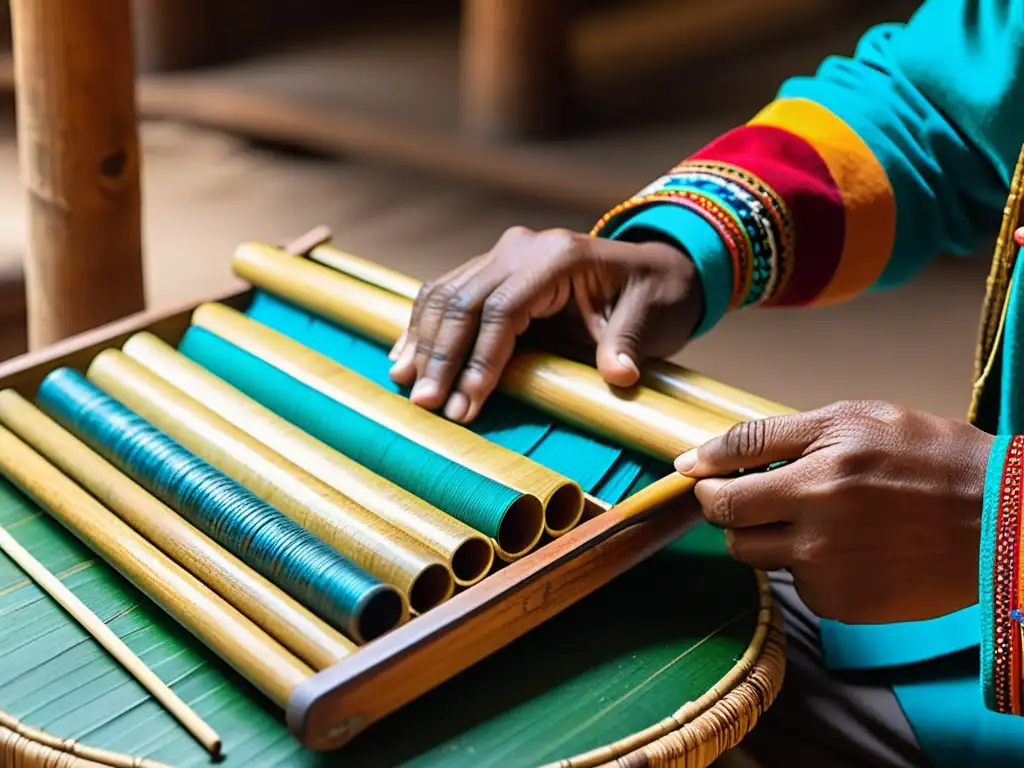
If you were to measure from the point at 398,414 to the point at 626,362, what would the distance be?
21 centimetres

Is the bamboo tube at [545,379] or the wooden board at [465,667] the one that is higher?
the bamboo tube at [545,379]

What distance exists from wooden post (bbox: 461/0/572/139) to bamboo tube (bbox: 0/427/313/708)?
2588 millimetres

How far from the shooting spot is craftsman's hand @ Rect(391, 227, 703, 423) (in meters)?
1.09

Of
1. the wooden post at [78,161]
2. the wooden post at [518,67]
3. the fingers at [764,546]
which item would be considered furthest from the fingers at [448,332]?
the wooden post at [518,67]

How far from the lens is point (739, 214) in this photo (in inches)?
48.0

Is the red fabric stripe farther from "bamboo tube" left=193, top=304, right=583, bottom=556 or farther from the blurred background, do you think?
the blurred background

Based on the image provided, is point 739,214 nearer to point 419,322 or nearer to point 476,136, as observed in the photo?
point 419,322

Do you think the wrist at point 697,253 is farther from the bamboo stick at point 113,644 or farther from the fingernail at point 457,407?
the bamboo stick at point 113,644

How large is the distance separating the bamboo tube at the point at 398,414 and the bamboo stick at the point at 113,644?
0.25 metres

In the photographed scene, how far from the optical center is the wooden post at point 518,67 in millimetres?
3402

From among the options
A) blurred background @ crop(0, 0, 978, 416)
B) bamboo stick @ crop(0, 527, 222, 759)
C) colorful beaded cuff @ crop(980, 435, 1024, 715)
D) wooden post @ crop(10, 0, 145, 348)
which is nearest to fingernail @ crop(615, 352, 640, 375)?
colorful beaded cuff @ crop(980, 435, 1024, 715)

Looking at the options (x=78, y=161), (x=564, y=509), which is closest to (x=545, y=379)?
(x=564, y=509)

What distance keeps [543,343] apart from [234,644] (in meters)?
0.49

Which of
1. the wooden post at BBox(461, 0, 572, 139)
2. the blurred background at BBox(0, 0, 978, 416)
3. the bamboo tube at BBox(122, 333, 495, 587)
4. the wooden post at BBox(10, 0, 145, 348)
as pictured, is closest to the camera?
the bamboo tube at BBox(122, 333, 495, 587)
